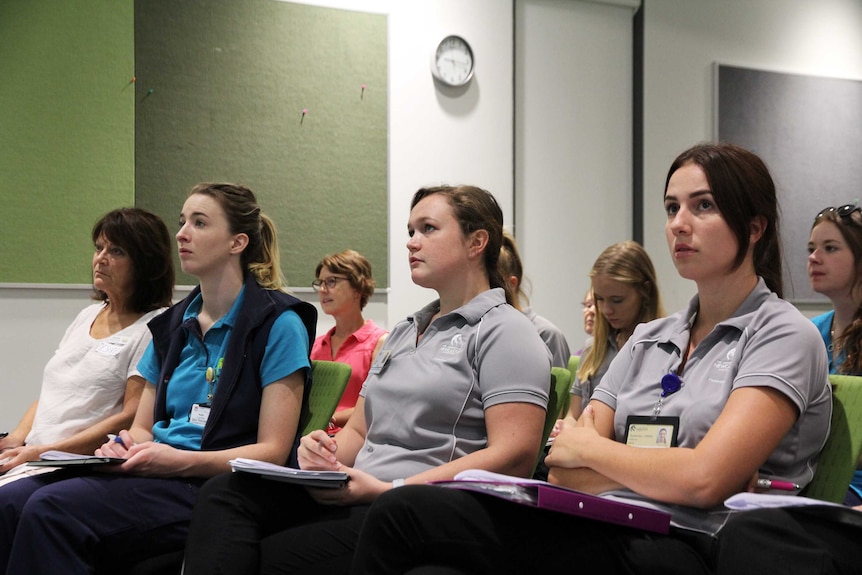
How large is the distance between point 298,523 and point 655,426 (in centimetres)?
83

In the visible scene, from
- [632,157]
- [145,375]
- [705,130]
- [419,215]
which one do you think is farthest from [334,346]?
[705,130]

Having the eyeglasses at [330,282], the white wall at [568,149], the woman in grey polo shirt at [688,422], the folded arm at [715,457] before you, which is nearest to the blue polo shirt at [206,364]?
the woman in grey polo shirt at [688,422]

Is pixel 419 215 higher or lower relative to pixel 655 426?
higher

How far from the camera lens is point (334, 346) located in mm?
4527

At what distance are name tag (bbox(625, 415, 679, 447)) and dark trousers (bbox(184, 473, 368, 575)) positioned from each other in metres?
0.62

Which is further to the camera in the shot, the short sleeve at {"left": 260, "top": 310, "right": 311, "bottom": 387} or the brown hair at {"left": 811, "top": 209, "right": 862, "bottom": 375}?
the brown hair at {"left": 811, "top": 209, "right": 862, "bottom": 375}

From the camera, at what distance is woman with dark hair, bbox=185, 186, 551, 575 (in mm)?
1850

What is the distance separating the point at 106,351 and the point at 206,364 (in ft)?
2.09

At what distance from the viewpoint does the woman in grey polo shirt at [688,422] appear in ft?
4.99

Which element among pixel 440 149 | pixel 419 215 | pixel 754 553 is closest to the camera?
pixel 754 553

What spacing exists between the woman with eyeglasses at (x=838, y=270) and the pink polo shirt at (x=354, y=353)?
205 centimetres

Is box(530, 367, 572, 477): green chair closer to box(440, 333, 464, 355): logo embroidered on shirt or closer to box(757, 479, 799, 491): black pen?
box(440, 333, 464, 355): logo embroidered on shirt

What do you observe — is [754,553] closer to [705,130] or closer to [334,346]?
[334,346]

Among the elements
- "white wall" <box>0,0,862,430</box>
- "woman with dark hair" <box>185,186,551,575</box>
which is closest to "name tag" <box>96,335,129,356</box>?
"woman with dark hair" <box>185,186,551,575</box>
